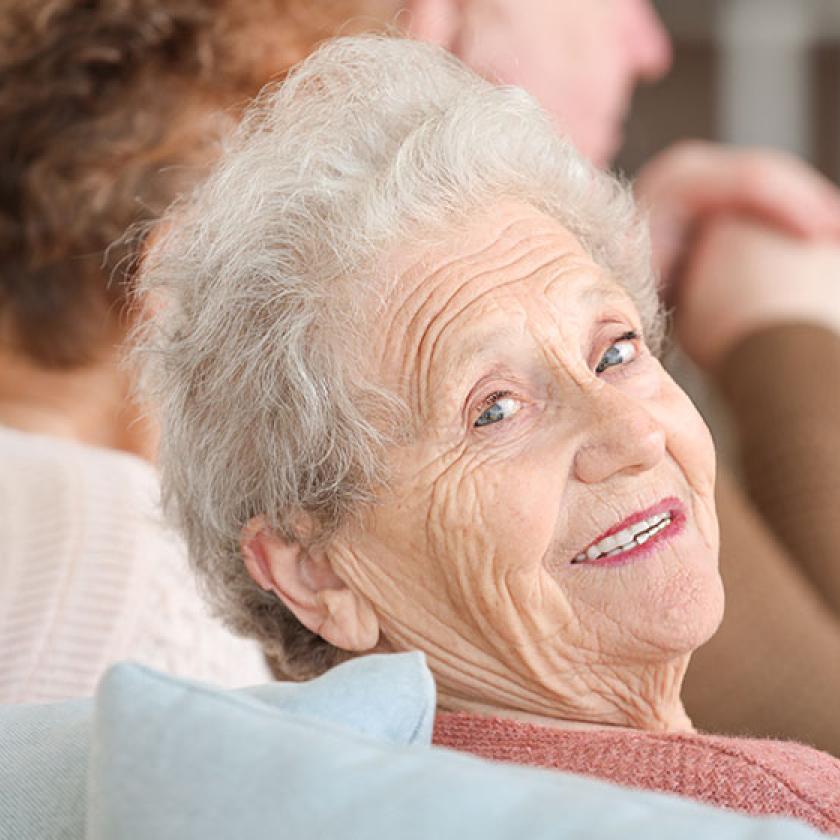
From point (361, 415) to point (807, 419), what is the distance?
1287mm

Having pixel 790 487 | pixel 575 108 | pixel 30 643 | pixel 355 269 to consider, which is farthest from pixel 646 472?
pixel 575 108

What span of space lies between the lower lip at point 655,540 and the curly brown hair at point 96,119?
1.15 meters

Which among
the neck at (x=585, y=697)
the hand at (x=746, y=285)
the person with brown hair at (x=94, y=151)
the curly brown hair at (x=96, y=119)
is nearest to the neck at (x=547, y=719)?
the neck at (x=585, y=697)

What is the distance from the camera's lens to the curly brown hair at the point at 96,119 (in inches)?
84.2

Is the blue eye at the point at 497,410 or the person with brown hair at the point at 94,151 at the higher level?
the blue eye at the point at 497,410

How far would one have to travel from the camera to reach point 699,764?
104 cm

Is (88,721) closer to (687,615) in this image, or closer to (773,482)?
(687,615)

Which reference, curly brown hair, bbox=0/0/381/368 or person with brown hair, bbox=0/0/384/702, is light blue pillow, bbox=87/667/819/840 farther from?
curly brown hair, bbox=0/0/381/368

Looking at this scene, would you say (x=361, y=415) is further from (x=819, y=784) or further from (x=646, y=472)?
(x=819, y=784)

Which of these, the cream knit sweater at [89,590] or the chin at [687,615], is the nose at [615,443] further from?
the cream knit sweater at [89,590]

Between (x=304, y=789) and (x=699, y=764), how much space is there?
413mm

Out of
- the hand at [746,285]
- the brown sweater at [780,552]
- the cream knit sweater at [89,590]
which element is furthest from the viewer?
the hand at [746,285]

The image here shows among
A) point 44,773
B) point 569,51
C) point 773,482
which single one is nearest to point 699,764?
point 44,773

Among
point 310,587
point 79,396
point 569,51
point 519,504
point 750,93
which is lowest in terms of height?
point 750,93
